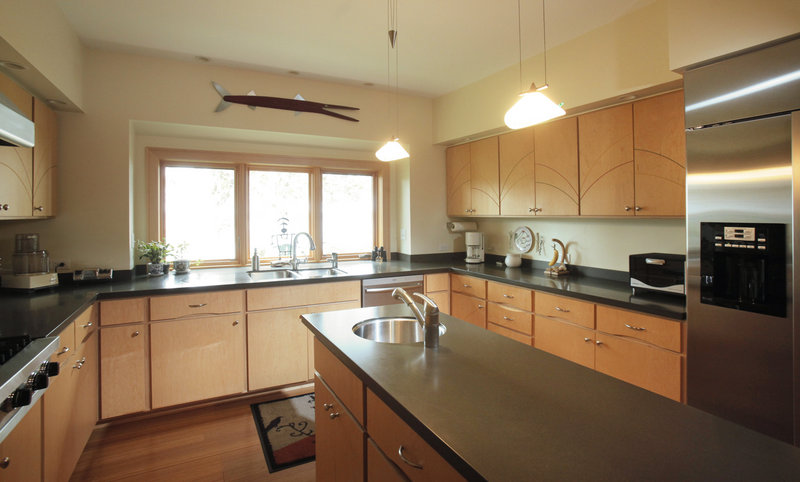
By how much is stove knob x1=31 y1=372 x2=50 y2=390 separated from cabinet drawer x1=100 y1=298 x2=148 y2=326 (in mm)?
1386

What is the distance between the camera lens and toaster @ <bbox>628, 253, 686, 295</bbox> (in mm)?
2346

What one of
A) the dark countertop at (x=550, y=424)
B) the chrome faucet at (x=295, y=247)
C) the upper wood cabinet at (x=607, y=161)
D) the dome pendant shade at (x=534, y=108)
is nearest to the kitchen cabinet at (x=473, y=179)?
the upper wood cabinet at (x=607, y=161)

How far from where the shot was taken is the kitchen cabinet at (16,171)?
2148mm

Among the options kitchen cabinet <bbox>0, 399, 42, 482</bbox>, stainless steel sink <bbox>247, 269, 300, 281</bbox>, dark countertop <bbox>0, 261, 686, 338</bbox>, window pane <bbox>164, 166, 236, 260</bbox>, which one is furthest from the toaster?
window pane <bbox>164, 166, 236, 260</bbox>

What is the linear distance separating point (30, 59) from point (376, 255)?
10.1 ft

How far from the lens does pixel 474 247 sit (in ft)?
13.6

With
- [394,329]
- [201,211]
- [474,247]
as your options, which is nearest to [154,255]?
[201,211]

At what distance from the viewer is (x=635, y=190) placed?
264 centimetres

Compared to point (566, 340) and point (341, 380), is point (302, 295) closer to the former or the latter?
point (341, 380)

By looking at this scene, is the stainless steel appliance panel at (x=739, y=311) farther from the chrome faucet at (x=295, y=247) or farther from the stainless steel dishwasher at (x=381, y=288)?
the chrome faucet at (x=295, y=247)

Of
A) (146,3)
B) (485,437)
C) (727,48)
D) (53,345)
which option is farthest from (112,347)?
(727,48)

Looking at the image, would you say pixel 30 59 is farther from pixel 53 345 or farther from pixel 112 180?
pixel 53 345

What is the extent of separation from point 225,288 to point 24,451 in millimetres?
1627

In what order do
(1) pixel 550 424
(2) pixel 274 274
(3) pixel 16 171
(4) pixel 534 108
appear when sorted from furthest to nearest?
(2) pixel 274 274 < (3) pixel 16 171 < (4) pixel 534 108 < (1) pixel 550 424
